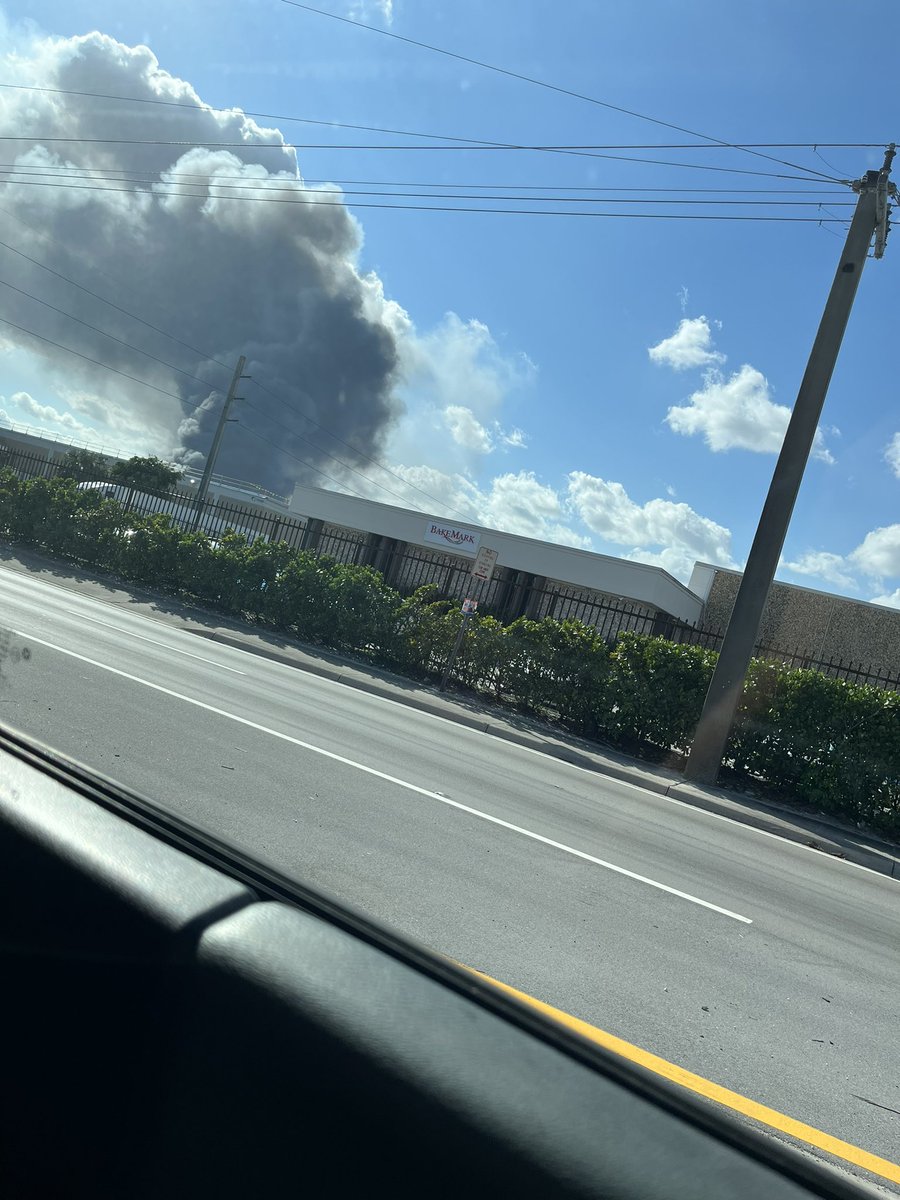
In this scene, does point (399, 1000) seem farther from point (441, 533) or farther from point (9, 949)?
point (441, 533)

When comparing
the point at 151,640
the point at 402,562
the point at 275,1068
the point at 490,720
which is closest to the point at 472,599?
the point at 490,720

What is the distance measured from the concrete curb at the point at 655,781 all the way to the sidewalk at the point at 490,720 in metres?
0.01

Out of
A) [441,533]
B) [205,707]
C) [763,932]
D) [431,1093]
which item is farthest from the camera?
[441,533]

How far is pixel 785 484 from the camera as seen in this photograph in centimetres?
1362

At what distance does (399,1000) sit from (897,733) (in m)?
13.3

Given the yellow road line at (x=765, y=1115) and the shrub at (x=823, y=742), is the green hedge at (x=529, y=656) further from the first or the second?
the yellow road line at (x=765, y=1115)

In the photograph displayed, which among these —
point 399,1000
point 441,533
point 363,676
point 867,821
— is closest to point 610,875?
point 399,1000

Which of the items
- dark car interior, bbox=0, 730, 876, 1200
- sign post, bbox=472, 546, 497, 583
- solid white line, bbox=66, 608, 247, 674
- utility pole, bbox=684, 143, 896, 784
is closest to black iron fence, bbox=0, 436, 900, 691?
sign post, bbox=472, 546, 497, 583

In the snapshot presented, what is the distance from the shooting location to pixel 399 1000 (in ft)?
4.21

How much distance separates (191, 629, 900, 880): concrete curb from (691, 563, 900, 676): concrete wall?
21.6 meters

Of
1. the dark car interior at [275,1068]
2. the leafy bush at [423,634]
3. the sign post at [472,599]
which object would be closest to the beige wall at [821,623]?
the leafy bush at [423,634]

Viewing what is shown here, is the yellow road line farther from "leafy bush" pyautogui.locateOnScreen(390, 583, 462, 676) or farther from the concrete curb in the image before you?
"leafy bush" pyautogui.locateOnScreen(390, 583, 462, 676)

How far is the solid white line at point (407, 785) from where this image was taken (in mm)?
6453

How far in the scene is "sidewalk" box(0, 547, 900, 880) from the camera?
37.9 ft
